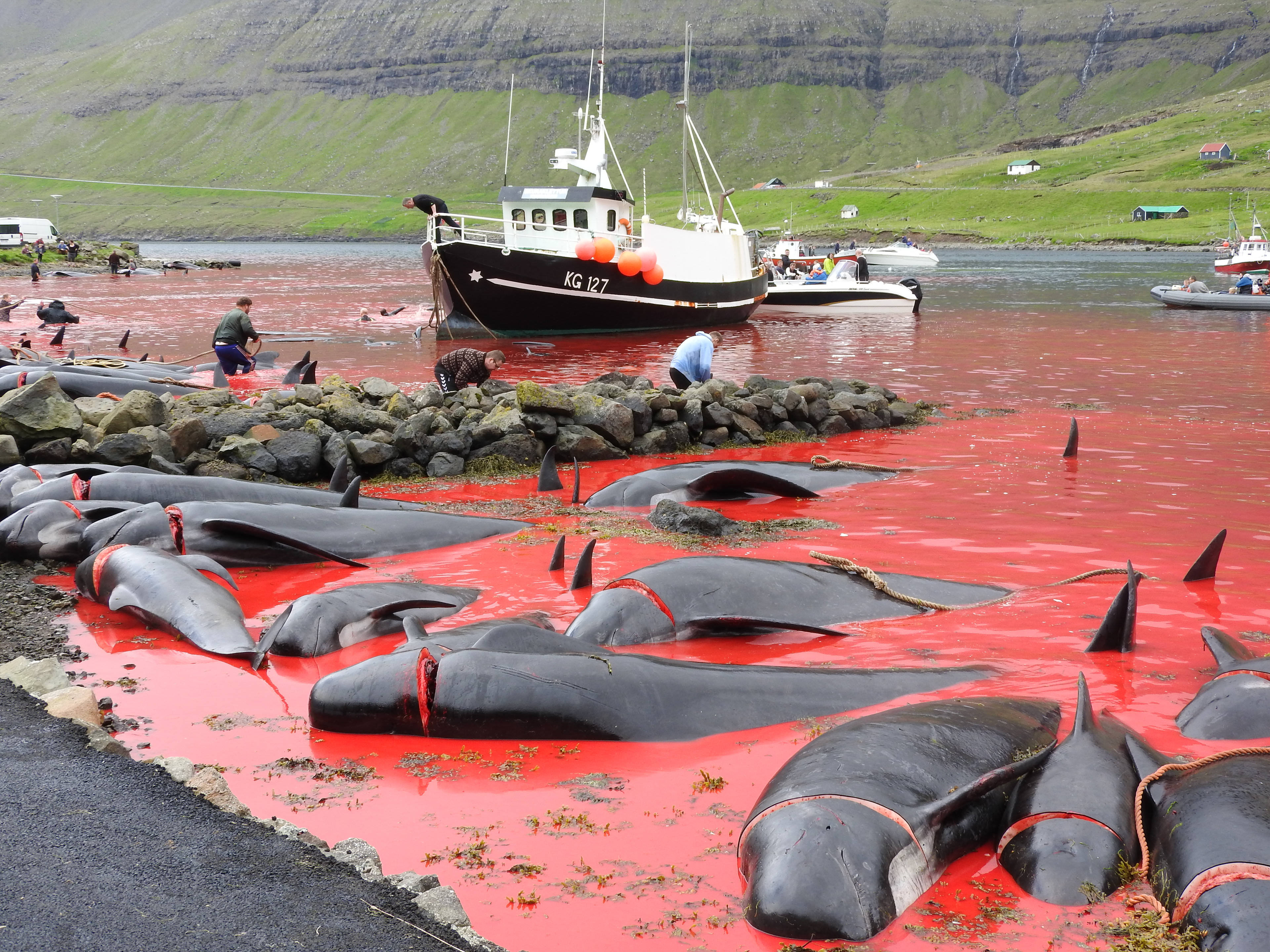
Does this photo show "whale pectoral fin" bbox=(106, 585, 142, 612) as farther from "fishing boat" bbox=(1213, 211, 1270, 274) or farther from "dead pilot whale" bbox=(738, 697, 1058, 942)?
"fishing boat" bbox=(1213, 211, 1270, 274)

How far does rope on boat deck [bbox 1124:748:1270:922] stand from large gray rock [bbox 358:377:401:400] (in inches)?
430

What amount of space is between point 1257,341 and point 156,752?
29831 millimetres

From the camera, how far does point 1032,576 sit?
306 inches

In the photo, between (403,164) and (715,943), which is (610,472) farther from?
(403,164)

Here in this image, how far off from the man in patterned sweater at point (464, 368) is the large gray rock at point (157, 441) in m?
4.75

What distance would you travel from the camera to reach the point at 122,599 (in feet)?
21.7

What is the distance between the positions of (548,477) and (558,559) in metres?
3.30

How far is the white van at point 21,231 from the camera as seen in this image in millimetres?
76000

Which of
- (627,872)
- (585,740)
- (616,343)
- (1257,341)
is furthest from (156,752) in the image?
(1257,341)

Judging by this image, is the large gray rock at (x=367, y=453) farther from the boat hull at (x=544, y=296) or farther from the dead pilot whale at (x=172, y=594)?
the boat hull at (x=544, y=296)

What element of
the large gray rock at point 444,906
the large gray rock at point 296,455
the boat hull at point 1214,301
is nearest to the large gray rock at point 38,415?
the large gray rock at point 296,455

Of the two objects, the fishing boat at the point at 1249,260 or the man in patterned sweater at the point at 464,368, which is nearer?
the man in patterned sweater at the point at 464,368

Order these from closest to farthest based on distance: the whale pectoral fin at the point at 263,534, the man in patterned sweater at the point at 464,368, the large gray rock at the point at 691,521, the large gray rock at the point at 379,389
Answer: the whale pectoral fin at the point at 263,534 < the large gray rock at the point at 691,521 < the large gray rock at the point at 379,389 < the man in patterned sweater at the point at 464,368

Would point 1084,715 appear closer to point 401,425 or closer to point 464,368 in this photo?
point 401,425
